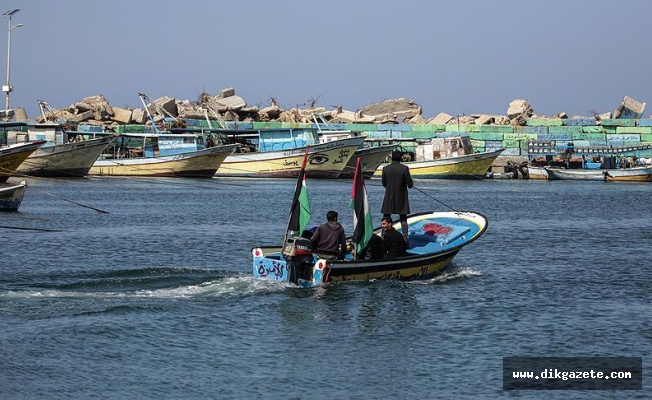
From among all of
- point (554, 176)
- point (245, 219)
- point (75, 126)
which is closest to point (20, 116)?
point (75, 126)

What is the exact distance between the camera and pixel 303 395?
12344mm

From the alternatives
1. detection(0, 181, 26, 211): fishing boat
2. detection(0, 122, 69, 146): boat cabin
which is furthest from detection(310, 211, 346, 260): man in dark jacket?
detection(0, 122, 69, 146): boat cabin

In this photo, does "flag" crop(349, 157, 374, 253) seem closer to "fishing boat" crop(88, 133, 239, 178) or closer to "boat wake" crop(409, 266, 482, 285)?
"boat wake" crop(409, 266, 482, 285)

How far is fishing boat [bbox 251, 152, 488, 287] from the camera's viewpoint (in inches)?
693

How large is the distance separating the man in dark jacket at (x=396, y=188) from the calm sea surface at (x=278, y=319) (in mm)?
1442

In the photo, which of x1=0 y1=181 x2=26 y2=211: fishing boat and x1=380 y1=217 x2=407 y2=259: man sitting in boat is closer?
x1=380 y1=217 x2=407 y2=259: man sitting in boat

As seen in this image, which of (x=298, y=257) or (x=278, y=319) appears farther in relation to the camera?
(x=298, y=257)

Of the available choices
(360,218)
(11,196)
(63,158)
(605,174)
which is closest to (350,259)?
(360,218)

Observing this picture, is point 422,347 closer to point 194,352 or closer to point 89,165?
point 194,352

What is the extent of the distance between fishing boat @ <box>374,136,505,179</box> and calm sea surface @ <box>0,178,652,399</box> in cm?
2915

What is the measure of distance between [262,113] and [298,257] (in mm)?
57372

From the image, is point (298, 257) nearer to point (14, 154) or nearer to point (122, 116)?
point (14, 154)

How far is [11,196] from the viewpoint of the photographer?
31.8 meters

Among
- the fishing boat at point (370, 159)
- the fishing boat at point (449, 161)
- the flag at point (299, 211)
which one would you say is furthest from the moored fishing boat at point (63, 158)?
the flag at point (299, 211)
